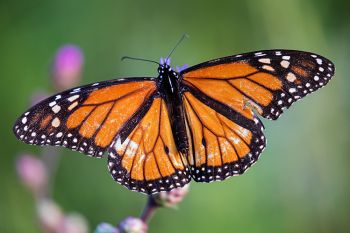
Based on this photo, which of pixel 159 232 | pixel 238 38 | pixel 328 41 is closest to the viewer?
pixel 159 232

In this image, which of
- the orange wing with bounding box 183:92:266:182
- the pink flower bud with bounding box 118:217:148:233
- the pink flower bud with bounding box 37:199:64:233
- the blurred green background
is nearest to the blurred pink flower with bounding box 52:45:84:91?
the blurred green background

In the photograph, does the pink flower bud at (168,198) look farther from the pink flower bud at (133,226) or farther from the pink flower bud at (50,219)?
the pink flower bud at (50,219)

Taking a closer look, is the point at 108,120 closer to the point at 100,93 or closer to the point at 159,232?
the point at 100,93

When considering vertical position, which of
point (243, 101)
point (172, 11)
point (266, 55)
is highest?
point (172, 11)

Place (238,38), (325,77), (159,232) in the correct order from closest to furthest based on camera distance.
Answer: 1. (325,77)
2. (159,232)
3. (238,38)

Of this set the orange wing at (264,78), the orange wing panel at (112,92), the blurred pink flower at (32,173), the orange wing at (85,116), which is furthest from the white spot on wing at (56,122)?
the blurred pink flower at (32,173)
